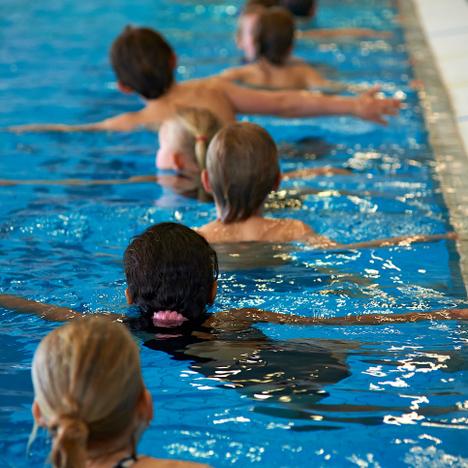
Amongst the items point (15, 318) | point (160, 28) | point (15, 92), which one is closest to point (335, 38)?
point (160, 28)

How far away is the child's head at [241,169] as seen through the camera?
4.13m

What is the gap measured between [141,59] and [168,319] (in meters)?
2.98

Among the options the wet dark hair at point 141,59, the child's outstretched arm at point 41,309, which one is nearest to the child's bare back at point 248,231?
the child's outstretched arm at point 41,309

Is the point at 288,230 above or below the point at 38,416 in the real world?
below

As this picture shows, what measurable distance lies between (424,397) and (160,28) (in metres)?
8.49

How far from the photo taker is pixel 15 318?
3.83 metres

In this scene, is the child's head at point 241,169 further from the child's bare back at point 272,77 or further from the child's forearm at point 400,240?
the child's bare back at point 272,77

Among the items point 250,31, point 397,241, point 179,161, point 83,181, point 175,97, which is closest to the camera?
point 397,241

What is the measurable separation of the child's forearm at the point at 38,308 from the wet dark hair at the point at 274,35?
13.3 feet

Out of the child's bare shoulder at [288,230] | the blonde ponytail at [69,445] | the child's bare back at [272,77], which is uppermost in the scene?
the blonde ponytail at [69,445]

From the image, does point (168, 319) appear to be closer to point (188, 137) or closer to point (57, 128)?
point (188, 137)

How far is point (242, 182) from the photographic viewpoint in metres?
4.15

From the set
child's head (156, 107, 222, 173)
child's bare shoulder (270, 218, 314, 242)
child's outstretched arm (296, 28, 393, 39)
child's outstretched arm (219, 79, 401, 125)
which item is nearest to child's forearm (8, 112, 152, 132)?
child's outstretched arm (219, 79, 401, 125)

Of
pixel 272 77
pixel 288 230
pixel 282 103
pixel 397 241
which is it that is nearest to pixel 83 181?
pixel 282 103
